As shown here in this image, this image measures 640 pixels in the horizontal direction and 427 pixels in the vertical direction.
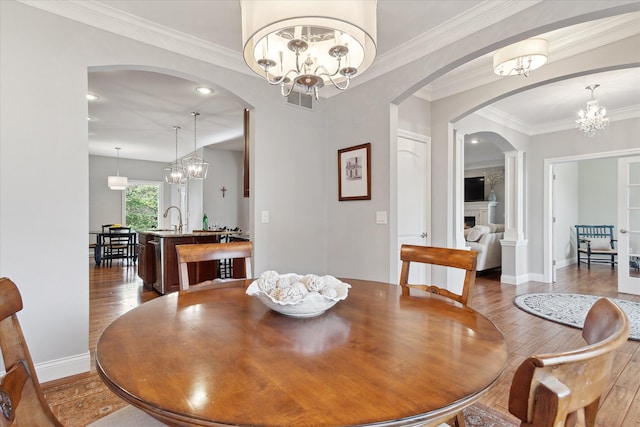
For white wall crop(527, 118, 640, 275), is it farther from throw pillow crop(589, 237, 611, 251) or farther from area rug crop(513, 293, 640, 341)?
throw pillow crop(589, 237, 611, 251)

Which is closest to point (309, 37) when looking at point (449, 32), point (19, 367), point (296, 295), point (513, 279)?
point (296, 295)

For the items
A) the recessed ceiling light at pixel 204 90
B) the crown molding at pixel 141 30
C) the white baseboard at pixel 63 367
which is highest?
the recessed ceiling light at pixel 204 90

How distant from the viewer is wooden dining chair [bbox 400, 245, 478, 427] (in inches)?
60.7

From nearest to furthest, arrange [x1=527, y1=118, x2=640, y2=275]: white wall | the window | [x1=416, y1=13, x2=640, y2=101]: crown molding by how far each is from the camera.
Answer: [x1=416, y1=13, x2=640, y2=101]: crown molding
[x1=527, y1=118, x2=640, y2=275]: white wall
the window

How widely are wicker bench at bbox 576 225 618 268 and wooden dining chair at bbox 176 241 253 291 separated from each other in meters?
7.65

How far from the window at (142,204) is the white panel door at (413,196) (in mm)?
7876

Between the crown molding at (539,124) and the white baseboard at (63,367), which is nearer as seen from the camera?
the white baseboard at (63,367)

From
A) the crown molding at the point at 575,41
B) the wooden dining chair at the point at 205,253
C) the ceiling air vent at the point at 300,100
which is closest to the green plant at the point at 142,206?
the ceiling air vent at the point at 300,100

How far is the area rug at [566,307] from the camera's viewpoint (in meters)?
3.39

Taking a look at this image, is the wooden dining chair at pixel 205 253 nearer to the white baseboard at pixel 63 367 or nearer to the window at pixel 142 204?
the white baseboard at pixel 63 367

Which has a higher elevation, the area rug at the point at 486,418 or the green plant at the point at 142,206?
the green plant at the point at 142,206

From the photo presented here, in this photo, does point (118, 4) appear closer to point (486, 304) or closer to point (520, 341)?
point (520, 341)

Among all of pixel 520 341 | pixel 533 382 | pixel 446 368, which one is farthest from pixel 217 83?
pixel 520 341

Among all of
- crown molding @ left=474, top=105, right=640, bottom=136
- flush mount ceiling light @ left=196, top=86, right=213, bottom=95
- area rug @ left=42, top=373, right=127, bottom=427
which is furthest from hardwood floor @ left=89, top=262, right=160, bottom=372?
crown molding @ left=474, top=105, right=640, bottom=136
